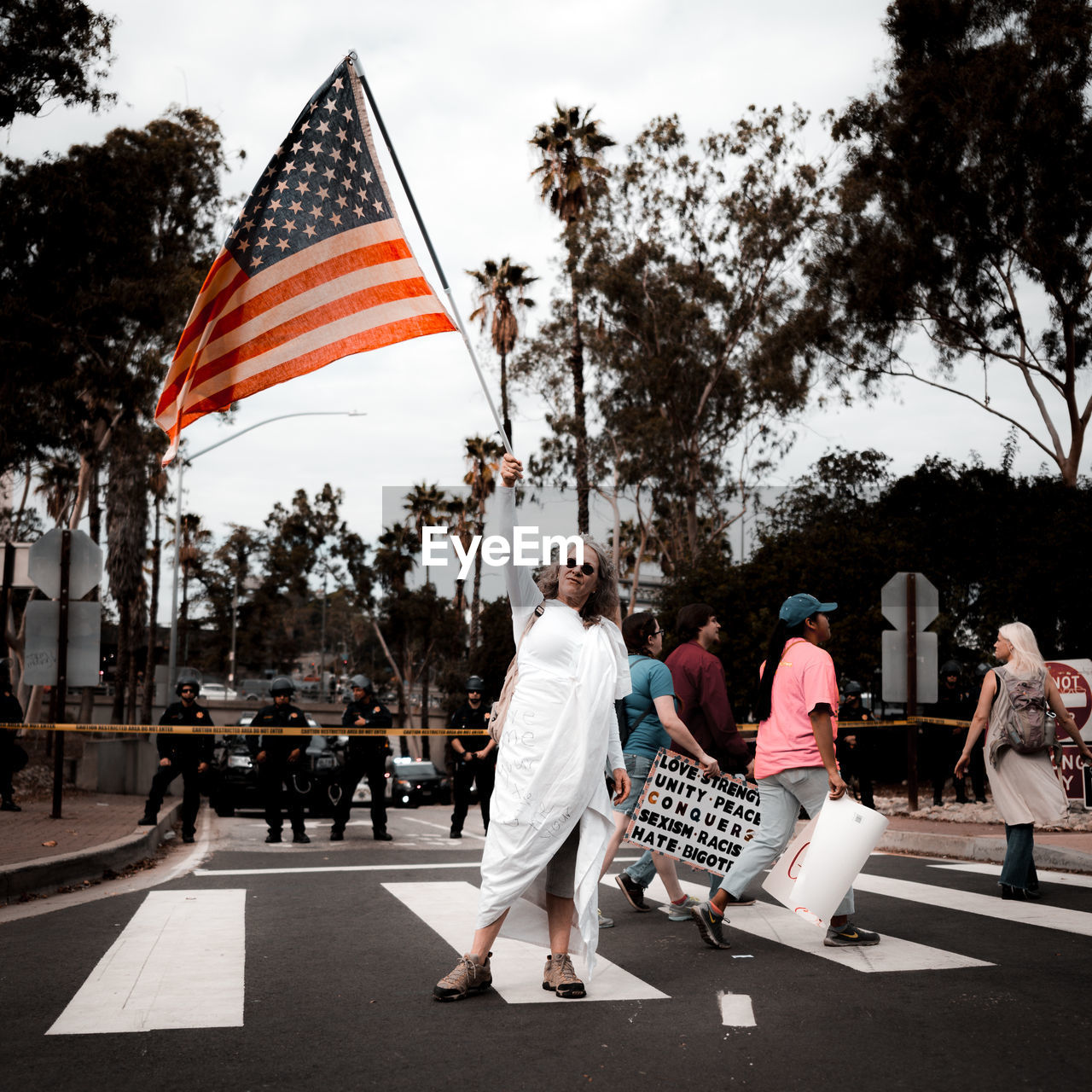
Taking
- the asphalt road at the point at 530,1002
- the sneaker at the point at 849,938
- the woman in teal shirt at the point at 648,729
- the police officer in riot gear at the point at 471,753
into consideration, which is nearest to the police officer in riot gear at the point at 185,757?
the police officer in riot gear at the point at 471,753

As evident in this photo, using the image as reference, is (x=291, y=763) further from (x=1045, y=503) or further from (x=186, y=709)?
(x=1045, y=503)

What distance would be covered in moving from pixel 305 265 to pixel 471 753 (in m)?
Result: 7.28

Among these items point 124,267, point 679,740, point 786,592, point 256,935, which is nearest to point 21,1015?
point 256,935

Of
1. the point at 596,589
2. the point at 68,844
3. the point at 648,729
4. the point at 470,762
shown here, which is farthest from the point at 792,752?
the point at 470,762

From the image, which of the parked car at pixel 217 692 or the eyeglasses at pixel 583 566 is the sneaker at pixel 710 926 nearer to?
the eyeglasses at pixel 583 566

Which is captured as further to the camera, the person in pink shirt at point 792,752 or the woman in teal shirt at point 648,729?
the woman in teal shirt at point 648,729

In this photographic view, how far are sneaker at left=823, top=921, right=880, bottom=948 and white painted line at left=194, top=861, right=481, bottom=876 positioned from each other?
4.22m

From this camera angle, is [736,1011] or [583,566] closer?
[736,1011]

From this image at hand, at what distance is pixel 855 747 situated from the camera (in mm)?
15305

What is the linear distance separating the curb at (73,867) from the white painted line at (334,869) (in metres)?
0.70

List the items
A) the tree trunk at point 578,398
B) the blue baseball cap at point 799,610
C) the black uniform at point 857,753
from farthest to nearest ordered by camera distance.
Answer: the tree trunk at point 578,398 → the black uniform at point 857,753 → the blue baseball cap at point 799,610

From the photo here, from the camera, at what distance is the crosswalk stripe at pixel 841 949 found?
221 inches

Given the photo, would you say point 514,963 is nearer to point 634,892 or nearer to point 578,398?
point 634,892

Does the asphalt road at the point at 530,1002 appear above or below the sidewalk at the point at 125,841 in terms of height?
above
